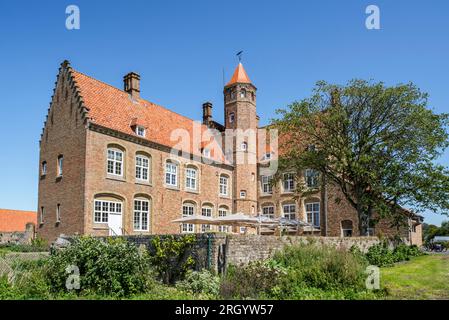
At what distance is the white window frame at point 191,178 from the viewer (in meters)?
34.2

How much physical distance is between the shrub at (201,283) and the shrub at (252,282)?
1.20 feet

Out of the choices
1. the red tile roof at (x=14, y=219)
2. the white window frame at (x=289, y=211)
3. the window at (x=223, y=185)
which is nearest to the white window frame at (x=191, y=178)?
the window at (x=223, y=185)

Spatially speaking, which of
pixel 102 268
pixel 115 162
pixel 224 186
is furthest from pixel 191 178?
pixel 102 268

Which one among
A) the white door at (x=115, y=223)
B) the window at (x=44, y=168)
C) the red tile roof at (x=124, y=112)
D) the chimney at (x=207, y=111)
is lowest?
the white door at (x=115, y=223)

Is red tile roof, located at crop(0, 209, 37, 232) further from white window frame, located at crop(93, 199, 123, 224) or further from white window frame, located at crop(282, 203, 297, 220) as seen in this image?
white window frame, located at crop(282, 203, 297, 220)

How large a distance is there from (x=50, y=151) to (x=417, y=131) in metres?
24.9

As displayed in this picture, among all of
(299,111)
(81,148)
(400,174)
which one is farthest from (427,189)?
(81,148)

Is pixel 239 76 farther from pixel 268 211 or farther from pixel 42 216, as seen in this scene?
pixel 42 216

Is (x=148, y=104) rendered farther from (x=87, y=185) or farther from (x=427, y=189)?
(x=427, y=189)

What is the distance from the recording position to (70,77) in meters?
28.9

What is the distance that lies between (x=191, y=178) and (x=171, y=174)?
2543 millimetres

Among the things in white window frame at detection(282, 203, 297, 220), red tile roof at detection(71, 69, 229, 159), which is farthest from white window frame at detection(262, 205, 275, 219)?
red tile roof at detection(71, 69, 229, 159)

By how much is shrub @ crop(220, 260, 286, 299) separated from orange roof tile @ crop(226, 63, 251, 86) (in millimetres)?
28528

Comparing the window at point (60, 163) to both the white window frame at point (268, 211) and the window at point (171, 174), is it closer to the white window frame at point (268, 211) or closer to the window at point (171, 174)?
the window at point (171, 174)
